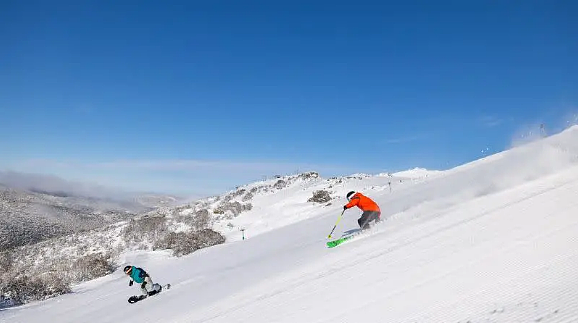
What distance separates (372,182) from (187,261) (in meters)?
19.1

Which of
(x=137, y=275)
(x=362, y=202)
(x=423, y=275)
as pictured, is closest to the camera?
(x=423, y=275)

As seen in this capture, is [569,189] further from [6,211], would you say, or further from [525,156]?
[6,211]

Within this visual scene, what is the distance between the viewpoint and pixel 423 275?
23.4 feet

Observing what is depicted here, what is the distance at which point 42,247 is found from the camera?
33781 mm

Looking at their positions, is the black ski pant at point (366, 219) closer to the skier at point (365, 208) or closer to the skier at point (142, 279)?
the skier at point (365, 208)

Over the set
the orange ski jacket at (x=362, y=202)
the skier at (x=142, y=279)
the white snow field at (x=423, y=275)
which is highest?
the orange ski jacket at (x=362, y=202)

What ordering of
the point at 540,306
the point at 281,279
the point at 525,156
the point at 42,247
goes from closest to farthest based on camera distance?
the point at 540,306
the point at 281,279
the point at 525,156
the point at 42,247

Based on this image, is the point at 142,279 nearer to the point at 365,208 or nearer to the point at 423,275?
the point at 365,208

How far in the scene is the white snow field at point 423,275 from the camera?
571 cm

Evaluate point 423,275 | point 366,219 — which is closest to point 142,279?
point 366,219

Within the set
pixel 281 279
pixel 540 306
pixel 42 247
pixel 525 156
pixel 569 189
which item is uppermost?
pixel 525 156

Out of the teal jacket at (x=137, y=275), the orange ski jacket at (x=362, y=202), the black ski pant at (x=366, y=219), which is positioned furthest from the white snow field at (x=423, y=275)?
the teal jacket at (x=137, y=275)

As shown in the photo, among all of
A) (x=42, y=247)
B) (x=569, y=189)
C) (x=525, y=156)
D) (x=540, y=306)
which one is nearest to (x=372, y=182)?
(x=525, y=156)

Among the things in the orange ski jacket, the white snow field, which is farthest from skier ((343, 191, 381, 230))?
the white snow field
